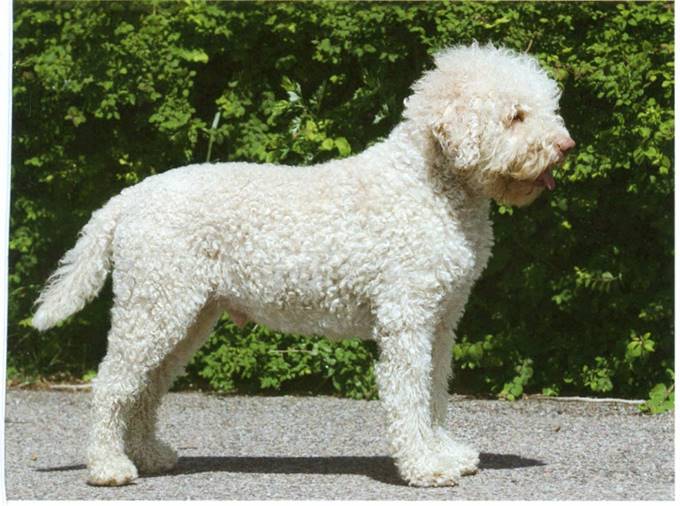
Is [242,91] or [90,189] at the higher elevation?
[242,91]

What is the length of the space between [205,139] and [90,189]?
87 cm

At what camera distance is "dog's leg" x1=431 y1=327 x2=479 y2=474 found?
5.95 meters

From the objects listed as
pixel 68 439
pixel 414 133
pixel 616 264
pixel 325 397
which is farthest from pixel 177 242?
pixel 616 264

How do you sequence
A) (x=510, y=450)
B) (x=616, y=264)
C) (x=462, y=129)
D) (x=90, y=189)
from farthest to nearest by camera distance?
(x=90, y=189) → (x=616, y=264) → (x=510, y=450) → (x=462, y=129)

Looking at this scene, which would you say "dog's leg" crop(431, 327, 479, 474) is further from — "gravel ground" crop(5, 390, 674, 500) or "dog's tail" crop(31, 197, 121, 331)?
"dog's tail" crop(31, 197, 121, 331)

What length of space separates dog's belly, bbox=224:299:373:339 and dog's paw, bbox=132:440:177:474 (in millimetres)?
806

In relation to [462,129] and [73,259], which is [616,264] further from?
[73,259]

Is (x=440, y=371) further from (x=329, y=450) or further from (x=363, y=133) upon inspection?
(x=363, y=133)

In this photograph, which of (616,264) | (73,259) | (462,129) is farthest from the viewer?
(616,264)

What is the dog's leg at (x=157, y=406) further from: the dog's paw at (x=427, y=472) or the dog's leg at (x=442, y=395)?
the dog's paw at (x=427, y=472)

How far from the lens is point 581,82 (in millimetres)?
7547

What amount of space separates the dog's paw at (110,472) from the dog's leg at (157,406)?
0.24 m

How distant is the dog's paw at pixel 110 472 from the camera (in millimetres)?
5809

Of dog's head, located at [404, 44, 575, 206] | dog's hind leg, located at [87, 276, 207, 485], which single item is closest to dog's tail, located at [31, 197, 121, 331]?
dog's hind leg, located at [87, 276, 207, 485]
